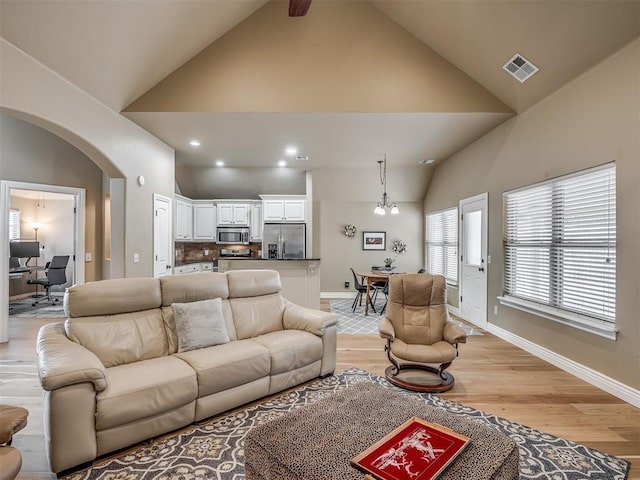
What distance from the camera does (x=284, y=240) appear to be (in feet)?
24.5

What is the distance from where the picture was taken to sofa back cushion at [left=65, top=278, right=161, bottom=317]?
2.48m

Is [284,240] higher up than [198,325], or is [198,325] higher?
[284,240]

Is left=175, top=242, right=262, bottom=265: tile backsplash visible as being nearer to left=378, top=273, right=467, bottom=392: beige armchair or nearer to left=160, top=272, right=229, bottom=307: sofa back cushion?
left=160, top=272, right=229, bottom=307: sofa back cushion

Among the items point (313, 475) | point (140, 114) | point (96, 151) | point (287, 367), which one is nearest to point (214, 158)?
point (140, 114)

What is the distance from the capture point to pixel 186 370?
233 cm

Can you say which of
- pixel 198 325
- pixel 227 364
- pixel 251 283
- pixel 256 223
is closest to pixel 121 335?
pixel 198 325

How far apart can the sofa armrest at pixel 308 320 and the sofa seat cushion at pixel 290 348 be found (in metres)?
0.07

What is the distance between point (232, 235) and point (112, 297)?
16.7ft

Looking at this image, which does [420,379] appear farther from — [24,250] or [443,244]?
[24,250]

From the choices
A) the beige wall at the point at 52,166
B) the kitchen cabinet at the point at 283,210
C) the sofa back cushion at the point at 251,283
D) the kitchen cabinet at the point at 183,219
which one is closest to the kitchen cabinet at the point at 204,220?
the kitchen cabinet at the point at 183,219

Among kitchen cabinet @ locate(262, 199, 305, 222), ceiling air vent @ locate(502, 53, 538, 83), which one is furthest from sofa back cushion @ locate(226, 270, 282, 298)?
kitchen cabinet @ locate(262, 199, 305, 222)

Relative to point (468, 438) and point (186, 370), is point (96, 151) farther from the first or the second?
point (468, 438)

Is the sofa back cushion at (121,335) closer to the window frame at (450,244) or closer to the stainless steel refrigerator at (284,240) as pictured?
the stainless steel refrigerator at (284,240)

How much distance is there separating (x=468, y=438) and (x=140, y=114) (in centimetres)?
471
